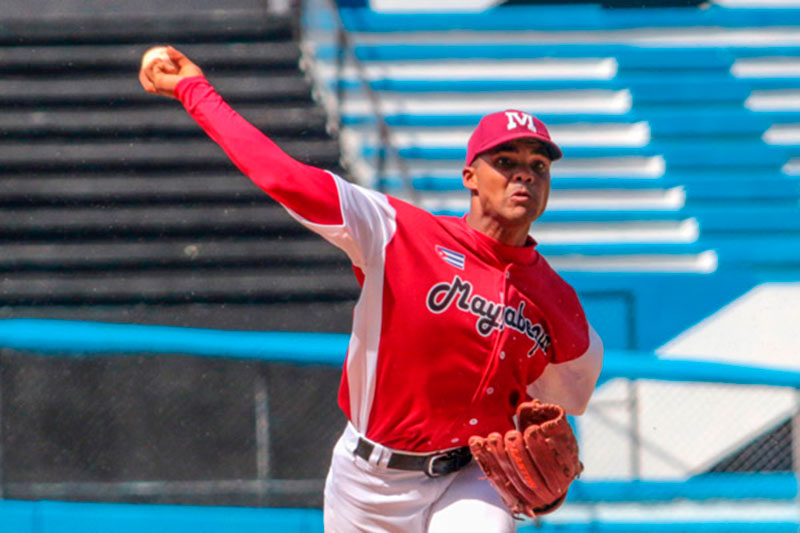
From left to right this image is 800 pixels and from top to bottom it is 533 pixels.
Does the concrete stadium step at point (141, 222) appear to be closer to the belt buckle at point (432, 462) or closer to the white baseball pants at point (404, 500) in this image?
the white baseball pants at point (404, 500)

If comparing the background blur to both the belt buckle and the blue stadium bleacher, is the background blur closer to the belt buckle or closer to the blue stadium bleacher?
the blue stadium bleacher

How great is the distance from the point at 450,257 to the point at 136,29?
560 centimetres

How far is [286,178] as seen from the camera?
255 centimetres

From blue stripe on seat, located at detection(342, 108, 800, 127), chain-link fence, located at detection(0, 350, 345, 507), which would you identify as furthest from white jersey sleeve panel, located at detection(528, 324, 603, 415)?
blue stripe on seat, located at detection(342, 108, 800, 127)

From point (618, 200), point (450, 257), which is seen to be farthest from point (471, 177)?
point (618, 200)

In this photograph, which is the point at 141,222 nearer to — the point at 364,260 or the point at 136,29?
the point at 136,29

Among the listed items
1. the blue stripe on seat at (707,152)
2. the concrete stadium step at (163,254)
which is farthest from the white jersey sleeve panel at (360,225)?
the blue stripe on seat at (707,152)

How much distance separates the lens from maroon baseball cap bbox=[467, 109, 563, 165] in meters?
2.77

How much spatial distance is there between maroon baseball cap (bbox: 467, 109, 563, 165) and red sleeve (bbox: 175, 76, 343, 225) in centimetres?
41

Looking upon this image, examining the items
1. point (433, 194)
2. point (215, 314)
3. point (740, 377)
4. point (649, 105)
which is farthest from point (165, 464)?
point (649, 105)

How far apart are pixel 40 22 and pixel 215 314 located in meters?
2.62

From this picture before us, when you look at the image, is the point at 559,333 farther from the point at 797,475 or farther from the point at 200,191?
the point at 200,191

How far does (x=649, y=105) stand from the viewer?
8.04 meters

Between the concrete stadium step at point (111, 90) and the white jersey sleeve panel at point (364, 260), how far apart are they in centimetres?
498
